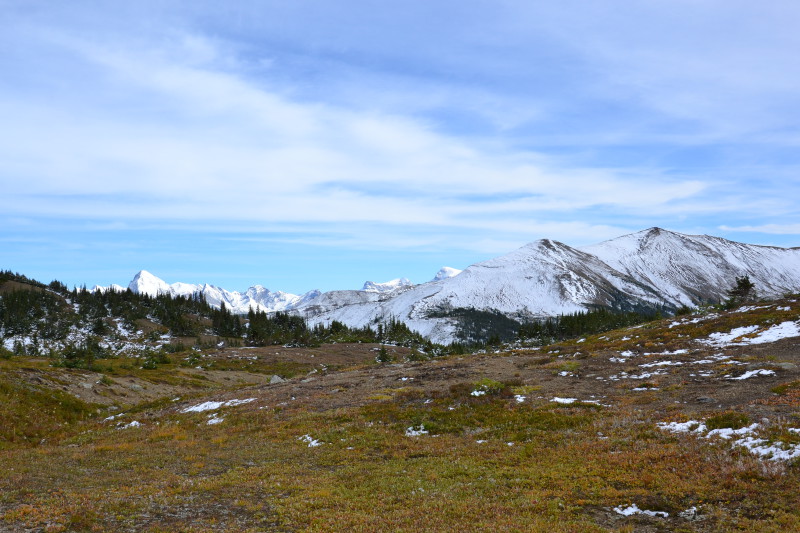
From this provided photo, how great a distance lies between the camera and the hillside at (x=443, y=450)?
15398 millimetres

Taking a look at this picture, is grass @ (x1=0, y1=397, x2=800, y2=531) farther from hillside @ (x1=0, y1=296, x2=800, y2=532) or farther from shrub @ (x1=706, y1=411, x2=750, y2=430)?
shrub @ (x1=706, y1=411, x2=750, y2=430)

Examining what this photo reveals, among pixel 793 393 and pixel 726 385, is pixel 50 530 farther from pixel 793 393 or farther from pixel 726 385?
pixel 726 385

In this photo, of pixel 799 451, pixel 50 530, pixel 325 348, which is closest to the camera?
pixel 50 530

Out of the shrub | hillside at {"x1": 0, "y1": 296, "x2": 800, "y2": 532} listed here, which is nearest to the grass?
hillside at {"x1": 0, "y1": 296, "x2": 800, "y2": 532}

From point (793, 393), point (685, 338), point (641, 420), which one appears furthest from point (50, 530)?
point (685, 338)

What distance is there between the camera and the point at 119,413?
47531 mm

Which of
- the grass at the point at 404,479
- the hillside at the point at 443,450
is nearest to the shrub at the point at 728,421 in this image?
the hillside at the point at 443,450

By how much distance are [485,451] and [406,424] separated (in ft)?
28.4

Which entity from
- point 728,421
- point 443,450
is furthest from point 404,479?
point 728,421

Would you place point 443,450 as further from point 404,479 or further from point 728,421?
→ point 728,421

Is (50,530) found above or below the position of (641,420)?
above

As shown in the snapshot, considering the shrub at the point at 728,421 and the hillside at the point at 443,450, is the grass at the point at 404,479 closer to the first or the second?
the hillside at the point at 443,450

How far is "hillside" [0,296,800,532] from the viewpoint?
15398 mm

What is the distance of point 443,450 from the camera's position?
82.8 feet
